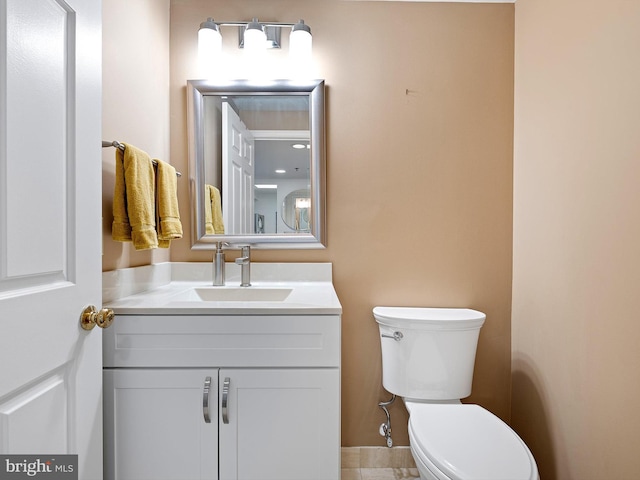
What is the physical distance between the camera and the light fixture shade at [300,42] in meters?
1.60

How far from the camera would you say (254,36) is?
160 centimetres

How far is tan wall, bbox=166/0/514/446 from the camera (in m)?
1.69

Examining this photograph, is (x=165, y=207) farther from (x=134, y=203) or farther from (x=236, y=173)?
(x=236, y=173)

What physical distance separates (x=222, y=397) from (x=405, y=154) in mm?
1271

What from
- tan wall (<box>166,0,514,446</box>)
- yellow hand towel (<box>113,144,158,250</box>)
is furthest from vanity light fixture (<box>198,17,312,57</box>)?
yellow hand towel (<box>113,144,158,250</box>)

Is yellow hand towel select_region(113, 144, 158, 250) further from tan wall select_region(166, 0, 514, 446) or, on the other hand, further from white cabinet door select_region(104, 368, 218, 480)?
tan wall select_region(166, 0, 514, 446)

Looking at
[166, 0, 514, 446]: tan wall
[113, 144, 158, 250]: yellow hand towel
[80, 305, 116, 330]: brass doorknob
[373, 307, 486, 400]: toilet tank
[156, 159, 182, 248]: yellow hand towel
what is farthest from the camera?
[166, 0, 514, 446]: tan wall

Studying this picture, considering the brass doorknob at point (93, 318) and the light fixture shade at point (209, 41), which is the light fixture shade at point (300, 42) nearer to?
the light fixture shade at point (209, 41)

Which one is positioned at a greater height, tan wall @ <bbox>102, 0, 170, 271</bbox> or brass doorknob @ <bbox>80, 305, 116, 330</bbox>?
tan wall @ <bbox>102, 0, 170, 271</bbox>

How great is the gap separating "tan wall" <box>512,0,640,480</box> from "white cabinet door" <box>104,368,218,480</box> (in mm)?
1194

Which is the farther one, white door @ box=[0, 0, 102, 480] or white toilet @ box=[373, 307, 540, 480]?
white toilet @ box=[373, 307, 540, 480]

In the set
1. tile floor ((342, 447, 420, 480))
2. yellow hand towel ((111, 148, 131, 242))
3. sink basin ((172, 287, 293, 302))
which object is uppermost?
yellow hand towel ((111, 148, 131, 242))

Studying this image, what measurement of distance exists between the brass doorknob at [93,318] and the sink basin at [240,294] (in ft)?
2.05

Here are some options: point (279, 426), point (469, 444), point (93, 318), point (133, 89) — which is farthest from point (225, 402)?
point (133, 89)
